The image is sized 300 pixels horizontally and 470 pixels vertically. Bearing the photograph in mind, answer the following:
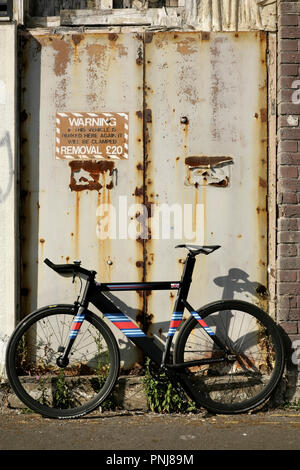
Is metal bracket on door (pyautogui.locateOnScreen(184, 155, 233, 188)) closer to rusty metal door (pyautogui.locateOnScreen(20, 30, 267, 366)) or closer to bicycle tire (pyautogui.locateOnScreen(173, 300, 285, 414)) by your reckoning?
rusty metal door (pyautogui.locateOnScreen(20, 30, 267, 366))

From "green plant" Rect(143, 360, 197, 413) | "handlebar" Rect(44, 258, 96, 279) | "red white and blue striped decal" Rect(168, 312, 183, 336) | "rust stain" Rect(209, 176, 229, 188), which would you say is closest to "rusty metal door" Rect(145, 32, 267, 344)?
"rust stain" Rect(209, 176, 229, 188)

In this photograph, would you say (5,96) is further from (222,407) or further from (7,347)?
(222,407)

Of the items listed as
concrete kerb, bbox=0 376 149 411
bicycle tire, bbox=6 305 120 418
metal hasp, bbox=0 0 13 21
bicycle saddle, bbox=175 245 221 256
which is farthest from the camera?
metal hasp, bbox=0 0 13 21

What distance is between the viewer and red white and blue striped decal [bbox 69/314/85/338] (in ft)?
14.0

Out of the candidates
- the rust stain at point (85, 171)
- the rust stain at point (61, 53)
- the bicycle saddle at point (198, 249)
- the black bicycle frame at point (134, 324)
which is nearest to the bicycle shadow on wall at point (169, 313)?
the black bicycle frame at point (134, 324)

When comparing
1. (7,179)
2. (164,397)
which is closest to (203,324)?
(164,397)

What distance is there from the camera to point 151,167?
4.64 meters

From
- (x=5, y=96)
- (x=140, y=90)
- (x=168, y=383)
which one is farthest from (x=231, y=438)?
(x=5, y=96)

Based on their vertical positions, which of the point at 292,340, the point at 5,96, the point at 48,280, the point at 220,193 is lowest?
the point at 292,340

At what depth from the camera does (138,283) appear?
4.33m

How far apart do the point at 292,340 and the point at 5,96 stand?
294cm

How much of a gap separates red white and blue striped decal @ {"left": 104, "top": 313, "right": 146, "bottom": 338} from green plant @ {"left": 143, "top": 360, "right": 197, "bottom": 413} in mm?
229

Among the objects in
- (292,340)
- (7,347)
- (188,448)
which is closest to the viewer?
(188,448)

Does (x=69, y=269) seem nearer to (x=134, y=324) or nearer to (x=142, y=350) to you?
(x=134, y=324)
